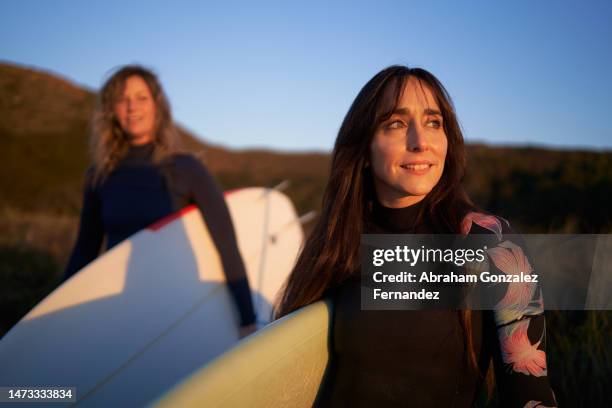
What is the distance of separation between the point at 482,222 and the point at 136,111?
2.20 m

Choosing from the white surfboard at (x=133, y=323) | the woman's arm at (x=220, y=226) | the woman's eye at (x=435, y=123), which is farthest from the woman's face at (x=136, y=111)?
the woman's eye at (x=435, y=123)

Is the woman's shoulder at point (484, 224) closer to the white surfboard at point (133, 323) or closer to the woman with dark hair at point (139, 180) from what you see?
the white surfboard at point (133, 323)

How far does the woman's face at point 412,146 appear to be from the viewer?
136 centimetres

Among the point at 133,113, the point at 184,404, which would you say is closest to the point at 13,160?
the point at 133,113

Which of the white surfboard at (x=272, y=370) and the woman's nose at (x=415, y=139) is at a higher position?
the woman's nose at (x=415, y=139)

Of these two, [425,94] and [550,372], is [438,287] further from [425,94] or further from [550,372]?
[550,372]

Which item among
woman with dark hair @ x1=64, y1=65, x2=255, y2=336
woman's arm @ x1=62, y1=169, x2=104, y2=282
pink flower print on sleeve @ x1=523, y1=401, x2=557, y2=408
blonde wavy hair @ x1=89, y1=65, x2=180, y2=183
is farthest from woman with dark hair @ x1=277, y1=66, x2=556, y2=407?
woman's arm @ x1=62, y1=169, x2=104, y2=282

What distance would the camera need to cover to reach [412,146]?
4.48 feet

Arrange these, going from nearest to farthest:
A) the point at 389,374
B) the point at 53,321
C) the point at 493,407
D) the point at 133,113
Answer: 1. the point at 389,374
2. the point at 493,407
3. the point at 53,321
4. the point at 133,113

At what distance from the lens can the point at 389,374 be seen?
49.0 inches

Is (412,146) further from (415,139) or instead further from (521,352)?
(521,352)

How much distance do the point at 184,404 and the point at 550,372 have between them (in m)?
1.72

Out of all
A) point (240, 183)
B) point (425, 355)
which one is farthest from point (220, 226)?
point (240, 183)

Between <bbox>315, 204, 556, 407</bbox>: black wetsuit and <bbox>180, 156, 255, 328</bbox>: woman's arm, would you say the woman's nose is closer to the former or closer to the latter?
<bbox>315, 204, 556, 407</bbox>: black wetsuit
